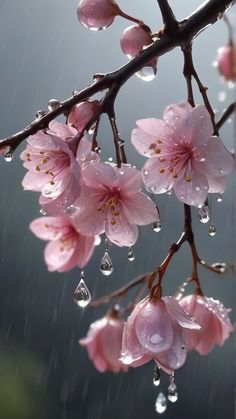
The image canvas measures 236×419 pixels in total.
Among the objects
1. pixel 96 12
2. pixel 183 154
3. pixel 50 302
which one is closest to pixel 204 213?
pixel 183 154

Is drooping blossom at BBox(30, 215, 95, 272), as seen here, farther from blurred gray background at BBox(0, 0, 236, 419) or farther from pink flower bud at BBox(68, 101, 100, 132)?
blurred gray background at BBox(0, 0, 236, 419)

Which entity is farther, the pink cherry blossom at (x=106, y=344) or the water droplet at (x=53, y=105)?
the pink cherry blossom at (x=106, y=344)

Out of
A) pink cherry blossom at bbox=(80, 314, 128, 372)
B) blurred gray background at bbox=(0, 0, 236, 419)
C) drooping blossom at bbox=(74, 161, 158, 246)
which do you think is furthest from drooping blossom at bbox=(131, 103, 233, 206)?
blurred gray background at bbox=(0, 0, 236, 419)

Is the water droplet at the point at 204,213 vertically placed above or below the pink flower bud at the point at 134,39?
below

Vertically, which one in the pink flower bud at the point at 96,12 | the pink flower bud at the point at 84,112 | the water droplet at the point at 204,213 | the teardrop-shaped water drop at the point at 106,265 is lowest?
the teardrop-shaped water drop at the point at 106,265

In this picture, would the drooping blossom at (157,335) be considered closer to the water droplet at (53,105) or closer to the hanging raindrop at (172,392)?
the hanging raindrop at (172,392)

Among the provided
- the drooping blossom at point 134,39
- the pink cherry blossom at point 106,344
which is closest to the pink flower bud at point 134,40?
the drooping blossom at point 134,39

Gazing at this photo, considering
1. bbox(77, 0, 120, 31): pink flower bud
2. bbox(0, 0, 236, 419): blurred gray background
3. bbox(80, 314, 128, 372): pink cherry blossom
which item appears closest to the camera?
bbox(77, 0, 120, 31): pink flower bud
